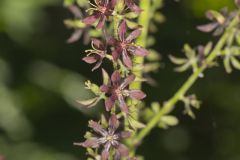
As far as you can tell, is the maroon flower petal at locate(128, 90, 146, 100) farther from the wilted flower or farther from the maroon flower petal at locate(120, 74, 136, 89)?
the wilted flower

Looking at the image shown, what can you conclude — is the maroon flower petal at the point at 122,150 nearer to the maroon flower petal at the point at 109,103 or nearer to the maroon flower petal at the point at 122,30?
the maroon flower petal at the point at 109,103

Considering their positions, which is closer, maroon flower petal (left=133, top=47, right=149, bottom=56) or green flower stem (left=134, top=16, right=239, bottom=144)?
maroon flower petal (left=133, top=47, right=149, bottom=56)

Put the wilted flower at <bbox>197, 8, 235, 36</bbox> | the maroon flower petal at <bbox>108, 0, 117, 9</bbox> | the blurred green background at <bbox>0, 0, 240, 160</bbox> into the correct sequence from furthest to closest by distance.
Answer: the blurred green background at <bbox>0, 0, 240, 160</bbox>, the wilted flower at <bbox>197, 8, 235, 36</bbox>, the maroon flower petal at <bbox>108, 0, 117, 9</bbox>

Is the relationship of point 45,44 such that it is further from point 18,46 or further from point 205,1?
point 205,1

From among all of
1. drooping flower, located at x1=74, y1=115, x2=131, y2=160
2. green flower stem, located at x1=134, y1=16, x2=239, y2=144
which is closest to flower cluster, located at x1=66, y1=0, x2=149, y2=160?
drooping flower, located at x1=74, y1=115, x2=131, y2=160

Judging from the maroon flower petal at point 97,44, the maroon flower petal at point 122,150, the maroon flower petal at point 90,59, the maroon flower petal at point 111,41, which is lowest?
the maroon flower petal at point 122,150

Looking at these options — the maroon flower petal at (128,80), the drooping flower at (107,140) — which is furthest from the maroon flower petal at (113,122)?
the maroon flower petal at (128,80)

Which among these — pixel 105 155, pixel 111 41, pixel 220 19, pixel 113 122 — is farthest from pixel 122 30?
pixel 220 19

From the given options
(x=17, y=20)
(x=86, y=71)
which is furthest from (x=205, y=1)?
(x=17, y=20)
